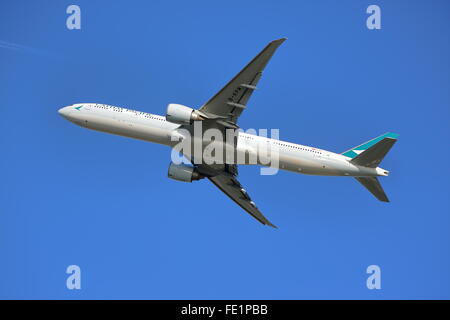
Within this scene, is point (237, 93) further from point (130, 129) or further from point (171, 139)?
point (130, 129)

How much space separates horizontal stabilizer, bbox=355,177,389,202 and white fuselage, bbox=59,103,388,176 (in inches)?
35.1

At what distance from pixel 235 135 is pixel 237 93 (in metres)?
3.96

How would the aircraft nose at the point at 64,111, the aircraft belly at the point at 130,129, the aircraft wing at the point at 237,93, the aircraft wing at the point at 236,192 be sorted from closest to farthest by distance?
the aircraft wing at the point at 237,93
the aircraft belly at the point at 130,129
the aircraft nose at the point at 64,111
the aircraft wing at the point at 236,192

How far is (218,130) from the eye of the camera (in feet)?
135

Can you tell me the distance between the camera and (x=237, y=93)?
38719mm

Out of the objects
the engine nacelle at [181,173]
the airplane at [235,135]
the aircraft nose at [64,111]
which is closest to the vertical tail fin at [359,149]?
the airplane at [235,135]

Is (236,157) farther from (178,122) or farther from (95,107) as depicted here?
(95,107)

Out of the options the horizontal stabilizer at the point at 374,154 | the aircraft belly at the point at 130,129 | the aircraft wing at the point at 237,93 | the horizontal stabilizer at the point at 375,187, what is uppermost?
the aircraft wing at the point at 237,93

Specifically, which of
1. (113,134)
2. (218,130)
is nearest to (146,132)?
(113,134)

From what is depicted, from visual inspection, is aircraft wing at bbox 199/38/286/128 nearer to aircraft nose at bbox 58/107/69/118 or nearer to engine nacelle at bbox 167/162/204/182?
engine nacelle at bbox 167/162/204/182

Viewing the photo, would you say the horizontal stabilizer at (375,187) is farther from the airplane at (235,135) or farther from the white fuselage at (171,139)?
the white fuselage at (171,139)

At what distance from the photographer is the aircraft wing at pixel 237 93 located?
118 feet

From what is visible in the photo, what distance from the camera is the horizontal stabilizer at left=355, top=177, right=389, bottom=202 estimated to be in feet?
133

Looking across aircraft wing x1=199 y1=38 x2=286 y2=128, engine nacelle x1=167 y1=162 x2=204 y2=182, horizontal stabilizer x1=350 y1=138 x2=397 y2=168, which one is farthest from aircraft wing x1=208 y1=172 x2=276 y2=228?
horizontal stabilizer x1=350 y1=138 x2=397 y2=168
